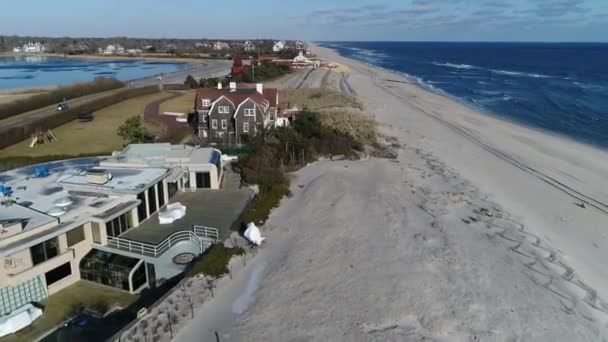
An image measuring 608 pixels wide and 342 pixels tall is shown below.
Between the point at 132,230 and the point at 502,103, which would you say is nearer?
the point at 132,230

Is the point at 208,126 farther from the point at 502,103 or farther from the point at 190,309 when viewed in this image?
the point at 502,103

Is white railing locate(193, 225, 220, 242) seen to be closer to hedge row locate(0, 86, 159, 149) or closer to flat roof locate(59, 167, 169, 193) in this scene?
flat roof locate(59, 167, 169, 193)

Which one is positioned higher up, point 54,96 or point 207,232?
point 54,96

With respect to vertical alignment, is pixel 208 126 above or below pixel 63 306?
above

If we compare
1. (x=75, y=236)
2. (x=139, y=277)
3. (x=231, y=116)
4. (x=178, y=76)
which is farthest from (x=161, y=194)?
(x=178, y=76)

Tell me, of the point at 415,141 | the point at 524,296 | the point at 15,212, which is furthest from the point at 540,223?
the point at 15,212

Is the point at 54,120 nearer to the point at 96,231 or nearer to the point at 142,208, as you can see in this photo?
the point at 142,208
